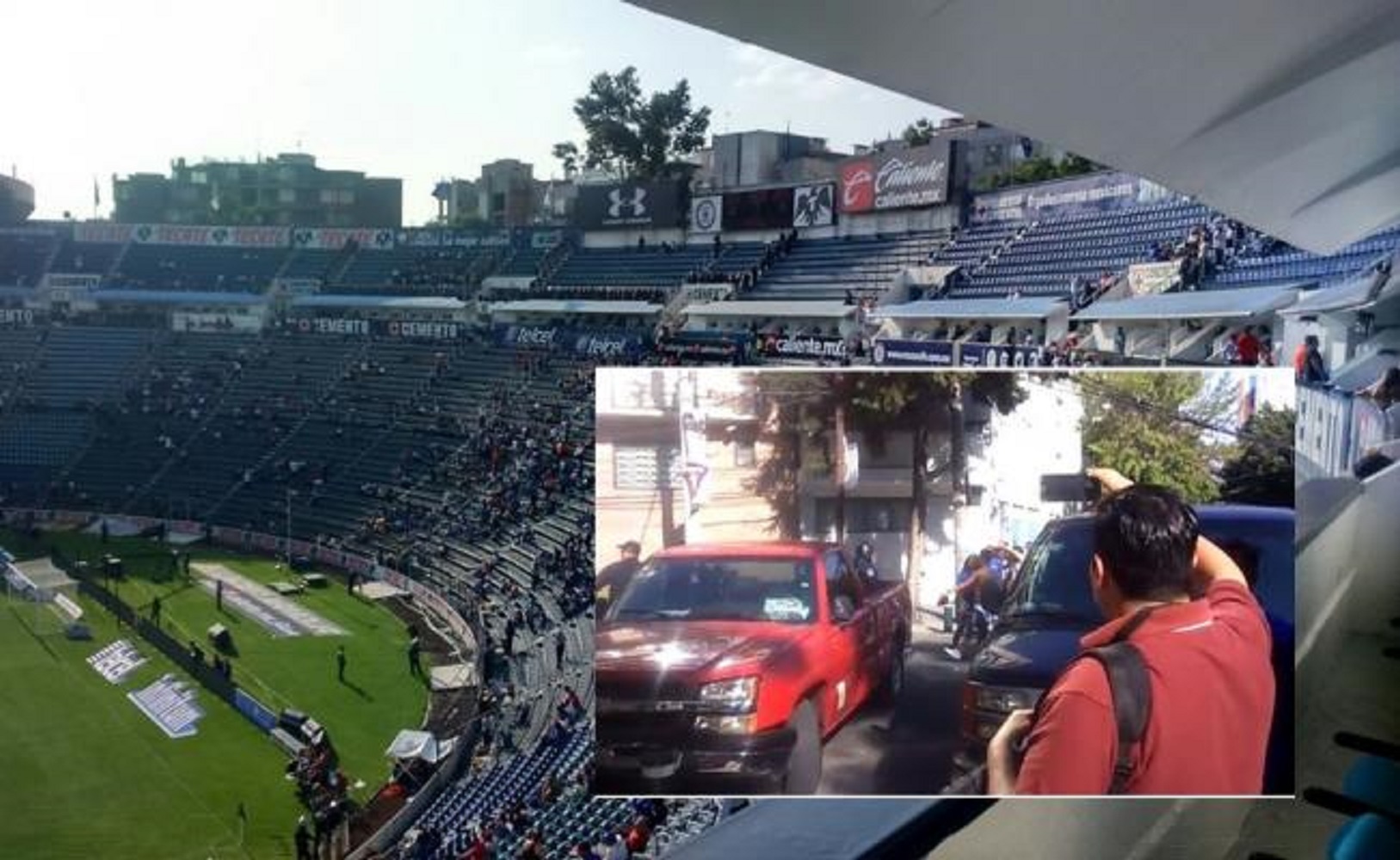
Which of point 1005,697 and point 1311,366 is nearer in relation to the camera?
point 1005,697

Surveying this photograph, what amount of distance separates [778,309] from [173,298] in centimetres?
1129

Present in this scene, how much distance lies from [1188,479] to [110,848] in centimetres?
689

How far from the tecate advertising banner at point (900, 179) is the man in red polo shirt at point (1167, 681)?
418 inches

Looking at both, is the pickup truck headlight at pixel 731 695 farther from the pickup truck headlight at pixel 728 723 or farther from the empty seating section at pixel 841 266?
the empty seating section at pixel 841 266

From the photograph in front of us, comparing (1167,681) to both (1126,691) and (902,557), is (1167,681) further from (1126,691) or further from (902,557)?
(902,557)

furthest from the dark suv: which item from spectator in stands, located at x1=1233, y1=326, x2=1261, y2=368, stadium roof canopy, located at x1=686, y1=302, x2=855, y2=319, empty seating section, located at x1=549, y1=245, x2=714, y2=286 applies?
empty seating section, located at x1=549, y1=245, x2=714, y2=286

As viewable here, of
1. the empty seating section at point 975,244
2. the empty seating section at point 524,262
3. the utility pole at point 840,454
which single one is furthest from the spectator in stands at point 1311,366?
the empty seating section at point 524,262

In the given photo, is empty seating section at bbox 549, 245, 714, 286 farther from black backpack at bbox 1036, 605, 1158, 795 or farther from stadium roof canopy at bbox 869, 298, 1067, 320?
black backpack at bbox 1036, 605, 1158, 795

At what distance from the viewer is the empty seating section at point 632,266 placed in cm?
1694

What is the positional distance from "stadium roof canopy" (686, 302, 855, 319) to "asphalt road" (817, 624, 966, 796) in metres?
9.61

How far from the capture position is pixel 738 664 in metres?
4.23

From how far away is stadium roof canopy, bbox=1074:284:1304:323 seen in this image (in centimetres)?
742

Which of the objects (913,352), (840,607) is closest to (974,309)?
(913,352)

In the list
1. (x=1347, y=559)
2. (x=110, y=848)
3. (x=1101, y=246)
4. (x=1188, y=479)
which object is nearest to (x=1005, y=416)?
(x=1188, y=479)
